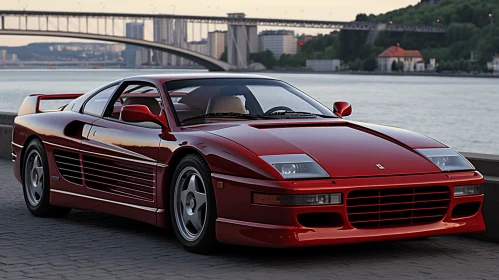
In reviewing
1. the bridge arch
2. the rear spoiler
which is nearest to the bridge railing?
the bridge arch

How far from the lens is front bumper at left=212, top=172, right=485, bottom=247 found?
218 inches

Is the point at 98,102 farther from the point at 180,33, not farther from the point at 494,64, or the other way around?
the point at 494,64

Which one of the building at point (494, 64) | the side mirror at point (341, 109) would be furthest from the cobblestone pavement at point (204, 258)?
the building at point (494, 64)

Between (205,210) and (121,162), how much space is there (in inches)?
38.1

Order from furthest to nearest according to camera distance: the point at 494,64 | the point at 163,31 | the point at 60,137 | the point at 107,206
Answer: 1. the point at 494,64
2. the point at 163,31
3. the point at 60,137
4. the point at 107,206

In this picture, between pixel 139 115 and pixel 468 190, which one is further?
pixel 139 115

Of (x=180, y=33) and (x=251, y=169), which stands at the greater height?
(x=180, y=33)

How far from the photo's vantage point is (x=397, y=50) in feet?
564

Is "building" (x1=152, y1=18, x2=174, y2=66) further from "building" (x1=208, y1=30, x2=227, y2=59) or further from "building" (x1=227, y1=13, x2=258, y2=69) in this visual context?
"building" (x1=208, y1=30, x2=227, y2=59)

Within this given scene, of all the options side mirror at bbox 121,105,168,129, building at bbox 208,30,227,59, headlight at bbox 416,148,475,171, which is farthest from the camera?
building at bbox 208,30,227,59

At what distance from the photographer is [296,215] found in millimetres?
5535

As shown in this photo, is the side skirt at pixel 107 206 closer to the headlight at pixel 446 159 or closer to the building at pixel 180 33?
the headlight at pixel 446 159

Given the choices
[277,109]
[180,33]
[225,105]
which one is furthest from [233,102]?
[180,33]

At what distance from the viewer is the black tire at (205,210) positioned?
5.91 meters
